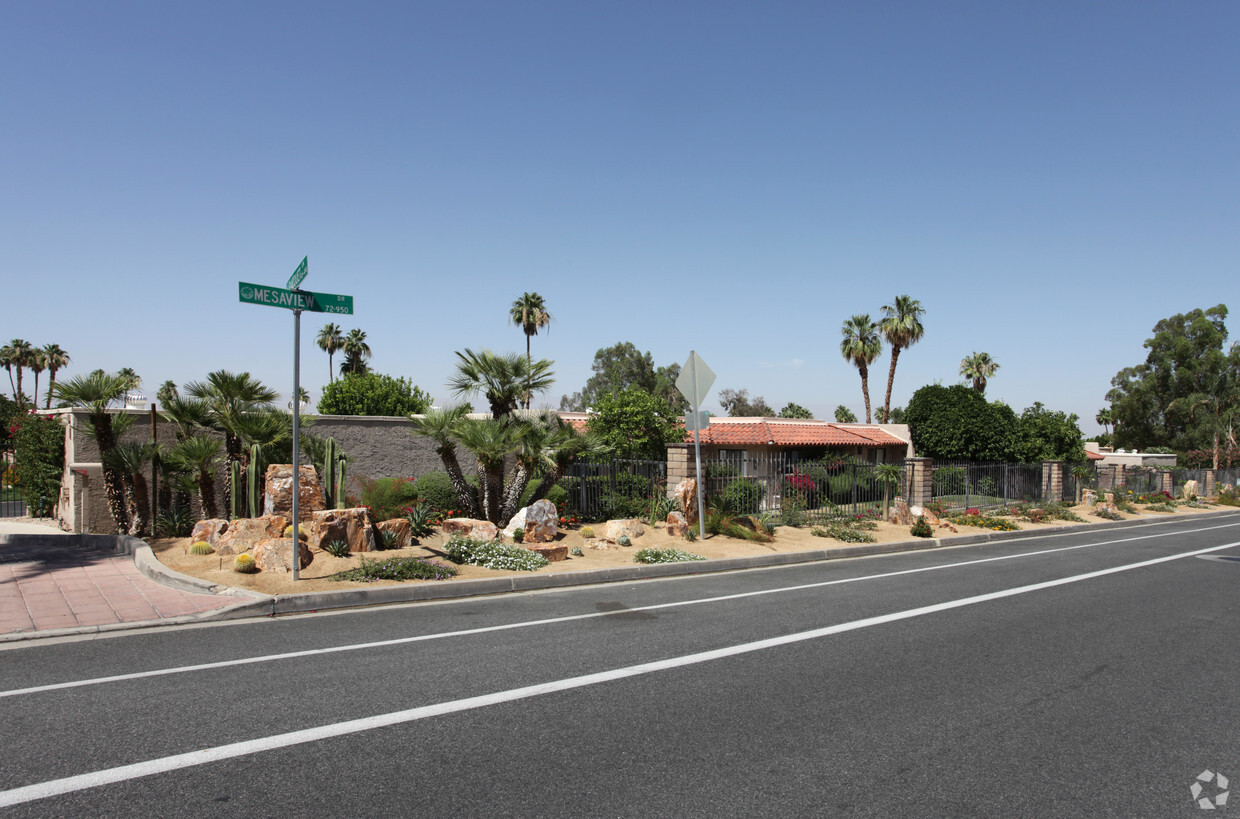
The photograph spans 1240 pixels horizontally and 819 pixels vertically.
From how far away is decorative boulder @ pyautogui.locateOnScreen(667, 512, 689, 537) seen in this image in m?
14.7

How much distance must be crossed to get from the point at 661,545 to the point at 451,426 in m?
4.48

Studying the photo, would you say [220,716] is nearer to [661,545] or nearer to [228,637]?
[228,637]

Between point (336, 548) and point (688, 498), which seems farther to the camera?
point (688, 498)

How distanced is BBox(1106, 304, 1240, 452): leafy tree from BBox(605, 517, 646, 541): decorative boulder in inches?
2564

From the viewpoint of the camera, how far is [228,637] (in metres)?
7.06

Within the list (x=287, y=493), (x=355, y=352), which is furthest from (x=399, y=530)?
(x=355, y=352)

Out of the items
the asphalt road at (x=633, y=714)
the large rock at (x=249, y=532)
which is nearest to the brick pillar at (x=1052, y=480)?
the asphalt road at (x=633, y=714)

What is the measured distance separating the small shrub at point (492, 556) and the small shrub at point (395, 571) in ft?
2.74

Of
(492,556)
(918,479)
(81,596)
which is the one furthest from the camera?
(918,479)

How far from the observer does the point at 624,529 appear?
14078 millimetres

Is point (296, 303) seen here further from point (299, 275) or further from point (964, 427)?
point (964, 427)

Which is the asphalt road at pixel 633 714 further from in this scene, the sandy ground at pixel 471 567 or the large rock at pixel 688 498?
the large rock at pixel 688 498

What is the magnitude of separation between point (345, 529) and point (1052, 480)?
1078 inches

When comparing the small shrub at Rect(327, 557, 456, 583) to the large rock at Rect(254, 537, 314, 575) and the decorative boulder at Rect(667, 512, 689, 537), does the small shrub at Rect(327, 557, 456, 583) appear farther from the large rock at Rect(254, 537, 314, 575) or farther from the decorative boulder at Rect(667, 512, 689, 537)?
the decorative boulder at Rect(667, 512, 689, 537)
